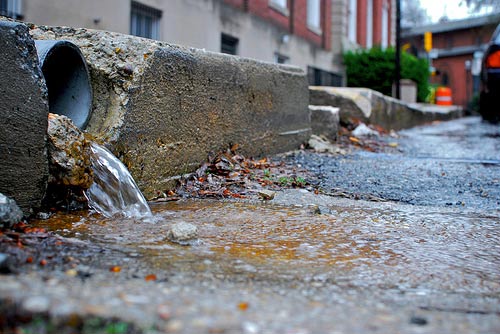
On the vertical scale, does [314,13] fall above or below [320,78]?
above

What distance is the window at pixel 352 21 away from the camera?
20.8m

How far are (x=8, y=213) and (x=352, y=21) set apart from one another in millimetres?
20552

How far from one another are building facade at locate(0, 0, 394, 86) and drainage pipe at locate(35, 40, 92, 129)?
11.6ft

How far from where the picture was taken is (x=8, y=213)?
212 cm

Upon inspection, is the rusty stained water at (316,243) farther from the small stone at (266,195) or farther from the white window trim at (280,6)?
the white window trim at (280,6)

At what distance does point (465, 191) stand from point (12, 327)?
3241mm

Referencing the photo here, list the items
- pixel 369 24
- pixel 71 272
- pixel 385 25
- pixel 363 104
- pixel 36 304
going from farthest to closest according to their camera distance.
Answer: pixel 385 25
pixel 369 24
pixel 363 104
pixel 71 272
pixel 36 304

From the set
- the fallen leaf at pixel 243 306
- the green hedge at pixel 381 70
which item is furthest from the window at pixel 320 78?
the fallen leaf at pixel 243 306

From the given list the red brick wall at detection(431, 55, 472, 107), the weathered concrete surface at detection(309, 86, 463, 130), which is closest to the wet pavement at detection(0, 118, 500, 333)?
the weathered concrete surface at detection(309, 86, 463, 130)

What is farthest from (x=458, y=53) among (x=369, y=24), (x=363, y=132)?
(x=363, y=132)

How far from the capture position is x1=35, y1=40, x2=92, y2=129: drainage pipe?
317cm

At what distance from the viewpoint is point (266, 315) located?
4.82 feet

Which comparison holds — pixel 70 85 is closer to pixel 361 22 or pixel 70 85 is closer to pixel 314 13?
pixel 314 13

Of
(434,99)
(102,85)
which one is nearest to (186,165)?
(102,85)
